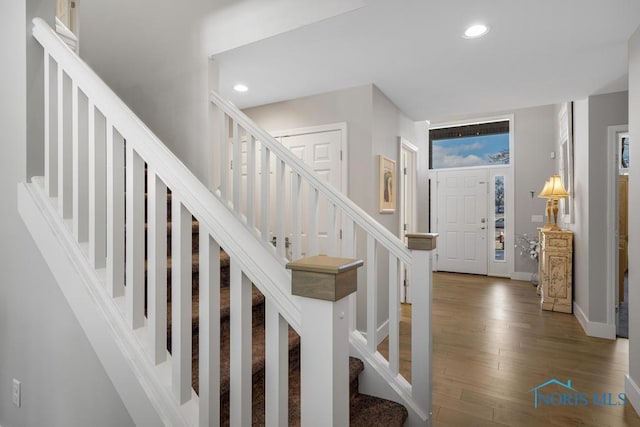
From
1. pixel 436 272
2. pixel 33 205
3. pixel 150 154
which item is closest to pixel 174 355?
pixel 150 154

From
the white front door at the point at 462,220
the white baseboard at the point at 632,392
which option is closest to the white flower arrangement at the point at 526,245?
the white front door at the point at 462,220

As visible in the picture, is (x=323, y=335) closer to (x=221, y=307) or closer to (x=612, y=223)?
(x=221, y=307)

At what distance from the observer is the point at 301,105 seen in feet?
11.6

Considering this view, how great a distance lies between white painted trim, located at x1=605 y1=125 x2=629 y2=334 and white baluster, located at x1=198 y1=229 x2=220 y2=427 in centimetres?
400

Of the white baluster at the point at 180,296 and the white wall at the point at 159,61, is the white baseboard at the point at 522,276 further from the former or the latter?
the white baluster at the point at 180,296

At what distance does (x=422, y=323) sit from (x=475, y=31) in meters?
1.92

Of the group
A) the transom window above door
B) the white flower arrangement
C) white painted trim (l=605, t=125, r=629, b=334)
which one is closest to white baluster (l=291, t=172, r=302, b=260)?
white painted trim (l=605, t=125, r=629, b=334)

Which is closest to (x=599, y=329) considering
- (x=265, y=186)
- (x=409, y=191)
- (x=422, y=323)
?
(x=409, y=191)

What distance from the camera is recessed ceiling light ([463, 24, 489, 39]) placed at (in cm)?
217

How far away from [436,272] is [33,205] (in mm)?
6448

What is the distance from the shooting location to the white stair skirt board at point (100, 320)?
1040mm

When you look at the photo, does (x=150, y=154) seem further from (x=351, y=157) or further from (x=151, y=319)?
(x=351, y=157)

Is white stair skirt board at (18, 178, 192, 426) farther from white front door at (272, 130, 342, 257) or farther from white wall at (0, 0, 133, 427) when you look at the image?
white front door at (272, 130, 342, 257)

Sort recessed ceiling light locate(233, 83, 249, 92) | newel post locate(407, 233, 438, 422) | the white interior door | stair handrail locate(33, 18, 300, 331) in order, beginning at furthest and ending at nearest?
the white interior door → recessed ceiling light locate(233, 83, 249, 92) → newel post locate(407, 233, 438, 422) → stair handrail locate(33, 18, 300, 331)
